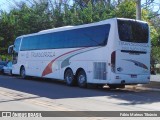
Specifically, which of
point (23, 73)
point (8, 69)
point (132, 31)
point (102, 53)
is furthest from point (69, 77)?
point (8, 69)

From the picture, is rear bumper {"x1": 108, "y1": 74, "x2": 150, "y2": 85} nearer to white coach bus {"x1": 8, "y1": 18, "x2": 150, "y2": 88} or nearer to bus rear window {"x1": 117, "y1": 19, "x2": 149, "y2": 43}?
white coach bus {"x1": 8, "y1": 18, "x2": 150, "y2": 88}

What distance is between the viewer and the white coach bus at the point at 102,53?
20250 mm

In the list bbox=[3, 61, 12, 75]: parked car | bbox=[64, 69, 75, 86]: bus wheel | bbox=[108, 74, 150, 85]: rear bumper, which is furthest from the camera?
bbox=[3, 61, 12, 75]: parked car

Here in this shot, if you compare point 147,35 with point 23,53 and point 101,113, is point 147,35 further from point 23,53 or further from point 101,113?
point 23,53

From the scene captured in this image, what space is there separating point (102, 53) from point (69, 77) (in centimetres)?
386

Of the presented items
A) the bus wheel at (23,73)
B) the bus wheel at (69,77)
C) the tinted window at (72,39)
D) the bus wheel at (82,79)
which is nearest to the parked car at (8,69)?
the bus wheel at (23,73)

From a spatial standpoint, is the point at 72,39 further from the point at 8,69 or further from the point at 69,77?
the point at 8,69

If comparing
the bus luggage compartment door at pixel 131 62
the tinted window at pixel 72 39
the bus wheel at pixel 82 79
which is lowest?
the bus wheel at pixel 82 79

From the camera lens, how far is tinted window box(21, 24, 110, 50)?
2105 cm

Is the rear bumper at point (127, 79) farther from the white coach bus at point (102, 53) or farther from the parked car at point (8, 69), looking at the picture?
the parked car at point (8, 69)

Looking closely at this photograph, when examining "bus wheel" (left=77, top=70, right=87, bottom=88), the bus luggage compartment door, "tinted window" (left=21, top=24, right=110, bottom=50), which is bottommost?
"bus wheel" (left=77, top=70, right=87, bottom=88)

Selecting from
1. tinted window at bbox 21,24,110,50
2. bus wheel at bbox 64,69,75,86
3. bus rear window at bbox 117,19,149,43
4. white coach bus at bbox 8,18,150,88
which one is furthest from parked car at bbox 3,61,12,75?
bus rear window at bbox 117,19,149,43

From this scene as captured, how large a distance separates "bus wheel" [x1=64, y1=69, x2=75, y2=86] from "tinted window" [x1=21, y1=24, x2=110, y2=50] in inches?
59.9

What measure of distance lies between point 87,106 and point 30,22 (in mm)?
35234
